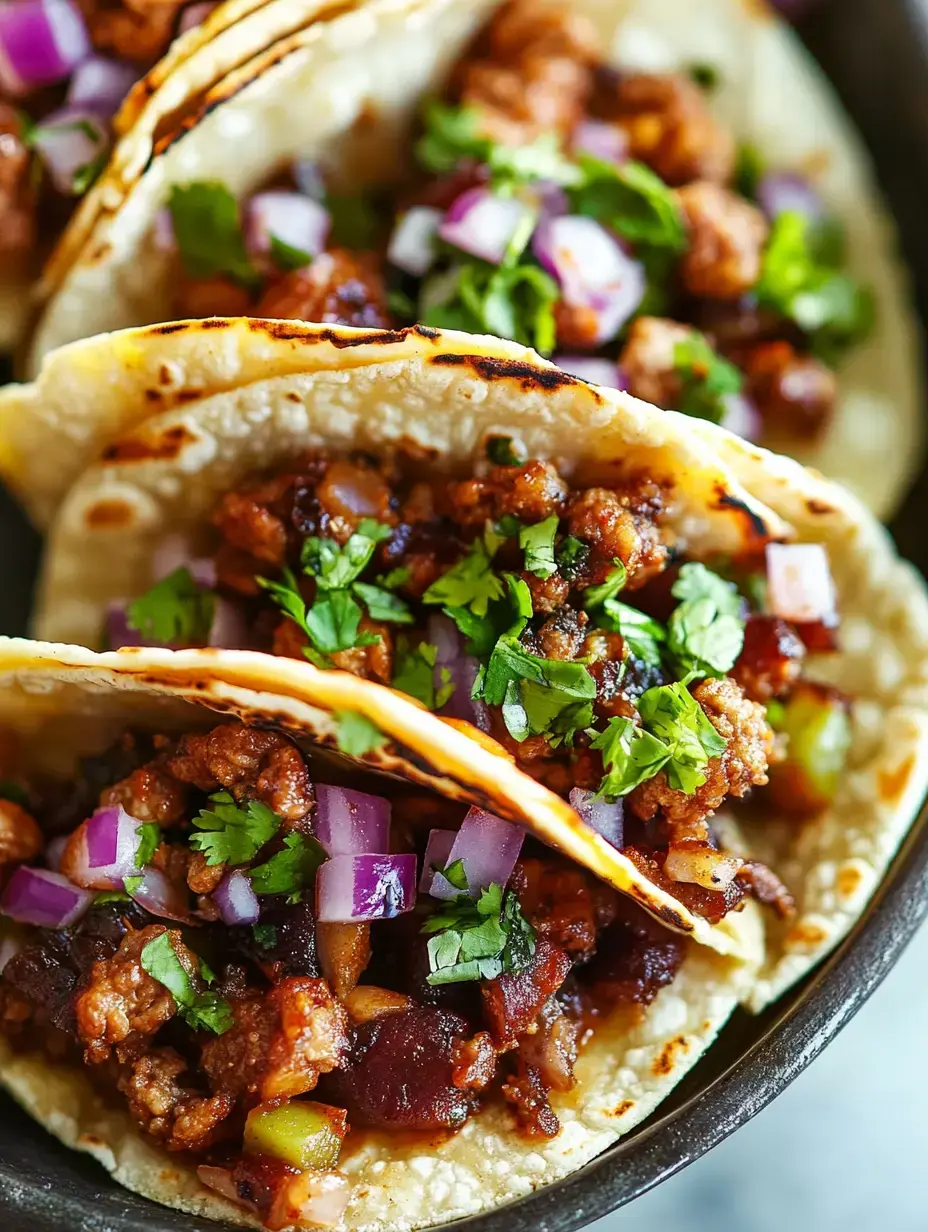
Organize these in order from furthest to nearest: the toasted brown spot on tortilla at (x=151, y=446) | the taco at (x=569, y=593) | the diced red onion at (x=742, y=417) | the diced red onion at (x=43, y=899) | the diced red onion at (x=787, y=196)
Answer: the diced red onion at (x=787, y=196)
the diced red onion at (x=742, y=417)
the toasted brown spot on tortilla at (x=151, y=446)
the diced red onion at (x=43, y=899)
the taco at (x=569, y=593)

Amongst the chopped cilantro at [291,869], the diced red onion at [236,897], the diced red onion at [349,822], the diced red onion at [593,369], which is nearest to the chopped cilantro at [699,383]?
the diced red onion at [593,369]

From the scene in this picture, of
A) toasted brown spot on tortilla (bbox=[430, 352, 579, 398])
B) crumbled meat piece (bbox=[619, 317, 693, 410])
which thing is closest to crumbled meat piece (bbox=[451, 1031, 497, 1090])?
toasted brown spot on tortilla (bbox=[430, 352, 579, 398])

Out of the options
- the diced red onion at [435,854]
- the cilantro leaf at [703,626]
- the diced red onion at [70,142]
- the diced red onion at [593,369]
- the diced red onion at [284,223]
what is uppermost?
the diced red onion at [70,142]

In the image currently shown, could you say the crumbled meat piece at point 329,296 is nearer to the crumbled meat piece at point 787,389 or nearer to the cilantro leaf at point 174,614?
the cilantro leaf at point 174,614

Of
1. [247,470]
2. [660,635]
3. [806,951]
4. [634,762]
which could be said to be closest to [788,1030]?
[806,951]

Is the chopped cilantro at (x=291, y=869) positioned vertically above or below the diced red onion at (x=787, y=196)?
below

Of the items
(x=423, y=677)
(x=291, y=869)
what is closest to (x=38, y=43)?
(x=423, y=677)

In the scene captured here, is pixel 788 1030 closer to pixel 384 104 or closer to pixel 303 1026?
pixel 303 1026
